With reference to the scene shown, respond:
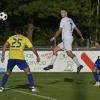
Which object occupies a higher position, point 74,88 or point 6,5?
point 6,5

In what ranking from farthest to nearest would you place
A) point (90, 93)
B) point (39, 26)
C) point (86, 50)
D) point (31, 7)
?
point (39, 26), point (31, 7), point (86, 50), point (90, 93)

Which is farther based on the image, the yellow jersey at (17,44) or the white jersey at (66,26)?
the white jersey at (66,26)

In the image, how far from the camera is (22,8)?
182 ft

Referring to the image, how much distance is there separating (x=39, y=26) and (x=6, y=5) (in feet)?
14.4

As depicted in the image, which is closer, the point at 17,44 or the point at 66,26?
the point at 17,44

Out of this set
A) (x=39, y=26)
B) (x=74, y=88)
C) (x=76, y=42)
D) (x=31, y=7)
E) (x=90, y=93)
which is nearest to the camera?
(x=90, y=93)

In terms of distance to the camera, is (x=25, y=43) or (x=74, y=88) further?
(x=74, y=88)

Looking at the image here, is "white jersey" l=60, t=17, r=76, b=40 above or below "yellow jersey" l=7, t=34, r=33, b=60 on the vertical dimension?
above

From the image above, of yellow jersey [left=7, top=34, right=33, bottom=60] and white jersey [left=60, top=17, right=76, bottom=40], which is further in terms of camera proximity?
white jersey [left=60, top=17, right=76, bottom=40]

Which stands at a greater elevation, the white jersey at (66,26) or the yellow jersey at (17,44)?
the white jersey at (66,26)

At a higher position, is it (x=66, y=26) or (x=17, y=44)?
(x=66, y=26)

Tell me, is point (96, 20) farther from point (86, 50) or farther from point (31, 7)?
point (86, 50)

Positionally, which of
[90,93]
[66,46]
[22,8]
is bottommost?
[90,93]

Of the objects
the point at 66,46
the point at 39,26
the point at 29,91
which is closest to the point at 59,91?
the point at 29,91
